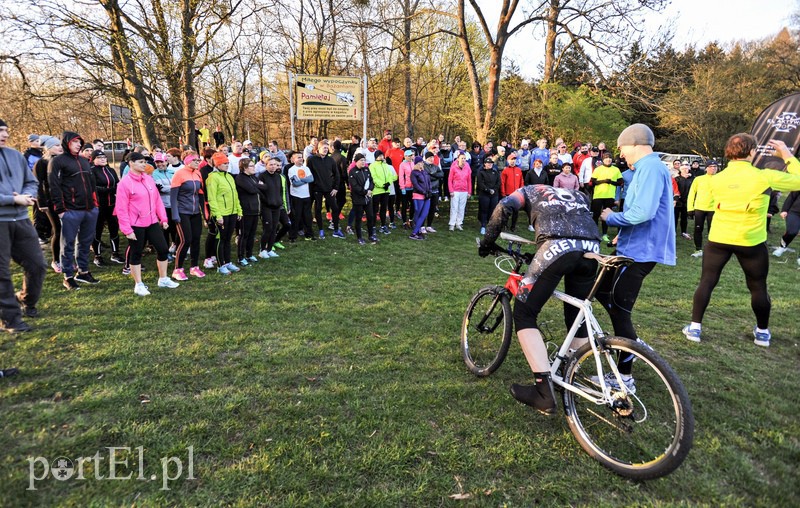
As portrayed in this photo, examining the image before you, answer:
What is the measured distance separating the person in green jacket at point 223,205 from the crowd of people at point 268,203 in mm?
19

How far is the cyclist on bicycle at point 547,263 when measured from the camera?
3.00 m

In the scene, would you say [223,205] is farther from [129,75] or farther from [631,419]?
[129,75]

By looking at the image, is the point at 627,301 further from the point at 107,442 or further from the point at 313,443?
the point at 107,442

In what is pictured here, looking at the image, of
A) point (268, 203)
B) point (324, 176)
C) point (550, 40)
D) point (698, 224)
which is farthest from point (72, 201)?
point (550, 40)

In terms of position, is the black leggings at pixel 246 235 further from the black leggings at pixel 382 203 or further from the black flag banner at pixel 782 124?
the black flag banner at pixel 782 124

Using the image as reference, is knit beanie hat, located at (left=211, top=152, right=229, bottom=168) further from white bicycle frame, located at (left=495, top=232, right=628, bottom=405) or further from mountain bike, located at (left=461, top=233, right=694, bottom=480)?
white bicycle frame, located at (left=495, top=232, right=628, bottom=405)

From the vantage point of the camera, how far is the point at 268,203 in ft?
26.0

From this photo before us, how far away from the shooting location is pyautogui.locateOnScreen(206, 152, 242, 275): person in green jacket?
669cm

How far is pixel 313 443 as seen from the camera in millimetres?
2830

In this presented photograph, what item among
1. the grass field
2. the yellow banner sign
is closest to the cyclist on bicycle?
the grass field

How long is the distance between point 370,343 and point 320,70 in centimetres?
2471

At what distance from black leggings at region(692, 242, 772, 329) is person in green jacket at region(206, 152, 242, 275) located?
652cm

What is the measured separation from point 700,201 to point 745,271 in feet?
3.21

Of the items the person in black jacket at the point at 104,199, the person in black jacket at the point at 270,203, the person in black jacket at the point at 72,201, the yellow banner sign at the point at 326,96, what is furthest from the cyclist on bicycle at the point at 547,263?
the yellow banner sign at the point at 326,96
